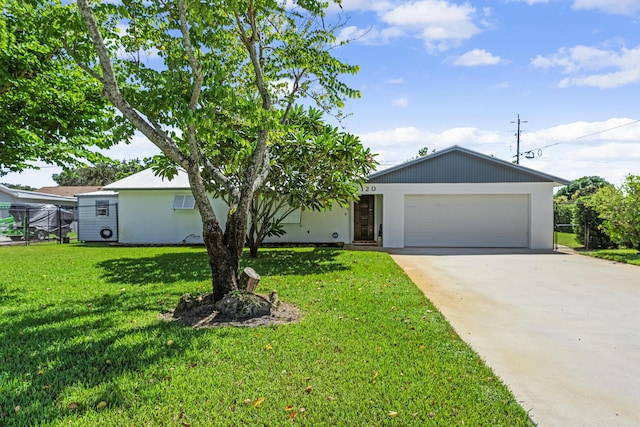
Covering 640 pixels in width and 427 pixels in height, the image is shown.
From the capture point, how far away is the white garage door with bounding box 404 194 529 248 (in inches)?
633

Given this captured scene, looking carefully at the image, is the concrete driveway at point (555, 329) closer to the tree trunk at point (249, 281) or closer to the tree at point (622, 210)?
the tree trunk at point (249, 281)

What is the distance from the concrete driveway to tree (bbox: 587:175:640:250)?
3014mm

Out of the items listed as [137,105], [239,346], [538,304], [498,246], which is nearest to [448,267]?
[538,304]

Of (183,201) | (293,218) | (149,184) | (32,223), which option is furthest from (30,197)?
(293,218)

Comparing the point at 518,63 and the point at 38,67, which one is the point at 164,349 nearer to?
the point at 38,67

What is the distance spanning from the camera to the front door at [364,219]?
58.5 ft

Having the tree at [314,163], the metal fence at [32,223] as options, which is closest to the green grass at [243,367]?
the tree at [314,163]

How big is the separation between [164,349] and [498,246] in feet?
48.1

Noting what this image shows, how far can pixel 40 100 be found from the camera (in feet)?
26.6

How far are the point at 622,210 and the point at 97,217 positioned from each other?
67.9 ft

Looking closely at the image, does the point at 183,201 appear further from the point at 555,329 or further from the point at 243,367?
the point at 555,329

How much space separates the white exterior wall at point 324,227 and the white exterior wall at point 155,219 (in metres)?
Answer: 3.15

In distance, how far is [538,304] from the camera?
6.56 meters

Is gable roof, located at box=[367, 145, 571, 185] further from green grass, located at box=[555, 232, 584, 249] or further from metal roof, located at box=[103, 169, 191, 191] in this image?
metal roof, located at box=[103, 169, 191, 191]
